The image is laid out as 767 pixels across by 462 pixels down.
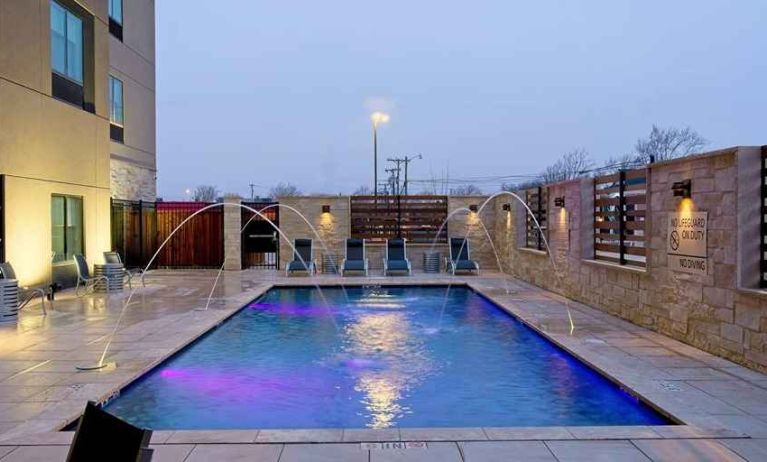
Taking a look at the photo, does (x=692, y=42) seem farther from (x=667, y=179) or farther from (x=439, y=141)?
(x=667, y=179)

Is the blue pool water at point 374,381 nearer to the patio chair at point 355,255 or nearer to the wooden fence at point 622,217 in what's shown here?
the wooden fence at point 622,217

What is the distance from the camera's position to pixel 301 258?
16328mm

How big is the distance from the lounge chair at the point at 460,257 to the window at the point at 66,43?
10.1 m

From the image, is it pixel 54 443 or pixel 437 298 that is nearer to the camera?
pixel 54 443

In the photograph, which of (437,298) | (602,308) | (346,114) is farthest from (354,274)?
(346,114)

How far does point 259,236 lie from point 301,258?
8.85 ft

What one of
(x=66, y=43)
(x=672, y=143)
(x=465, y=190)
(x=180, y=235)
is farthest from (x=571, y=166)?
(x=66, y=43)

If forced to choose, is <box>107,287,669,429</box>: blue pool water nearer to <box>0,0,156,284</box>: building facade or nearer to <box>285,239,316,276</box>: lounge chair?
<box>0,0,156,284</box>: building facade

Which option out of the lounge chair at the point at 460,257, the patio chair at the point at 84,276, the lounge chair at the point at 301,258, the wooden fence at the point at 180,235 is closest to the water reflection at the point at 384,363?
the patio chair at the point at 84,276

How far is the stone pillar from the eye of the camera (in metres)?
17.7

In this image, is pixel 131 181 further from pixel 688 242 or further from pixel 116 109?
pixel 688 242

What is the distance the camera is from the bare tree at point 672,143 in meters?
42.7

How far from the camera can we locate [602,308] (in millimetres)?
9898

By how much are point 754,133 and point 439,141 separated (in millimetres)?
36939
